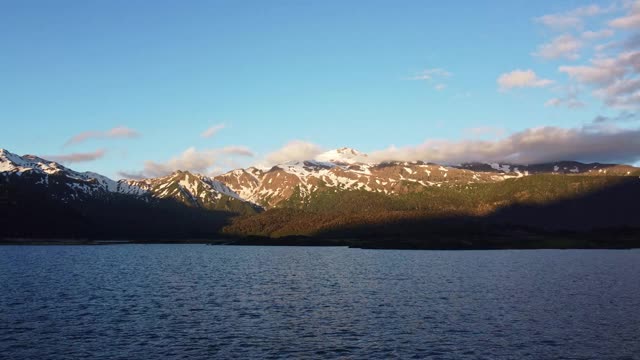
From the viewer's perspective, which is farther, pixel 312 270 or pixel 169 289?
pixel 312 270

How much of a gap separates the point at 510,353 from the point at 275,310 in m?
40.1

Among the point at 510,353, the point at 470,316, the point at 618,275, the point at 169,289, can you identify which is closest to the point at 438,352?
the point at 510,353

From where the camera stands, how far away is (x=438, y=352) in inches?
2320

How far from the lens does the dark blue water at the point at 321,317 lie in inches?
2372

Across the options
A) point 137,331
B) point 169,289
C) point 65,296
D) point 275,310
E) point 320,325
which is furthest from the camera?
point 169,289

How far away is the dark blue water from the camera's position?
198ft

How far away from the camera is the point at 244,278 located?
142500mm

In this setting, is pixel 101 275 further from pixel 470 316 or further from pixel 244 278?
pixel 470 316

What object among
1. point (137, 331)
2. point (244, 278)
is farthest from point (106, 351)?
point (244, 278)

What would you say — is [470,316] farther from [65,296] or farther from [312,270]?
[312,270]

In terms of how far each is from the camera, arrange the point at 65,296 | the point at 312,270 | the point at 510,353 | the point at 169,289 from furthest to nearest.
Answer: the point at 312,270
the point at 169,289
the point at 65,296
the point at 510,353

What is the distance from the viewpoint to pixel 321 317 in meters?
81.4

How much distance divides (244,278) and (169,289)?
2782 centimetres

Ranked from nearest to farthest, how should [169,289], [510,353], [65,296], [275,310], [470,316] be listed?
[510,353] < [470,316] < [275,310] < [65,296] < [169,289]
